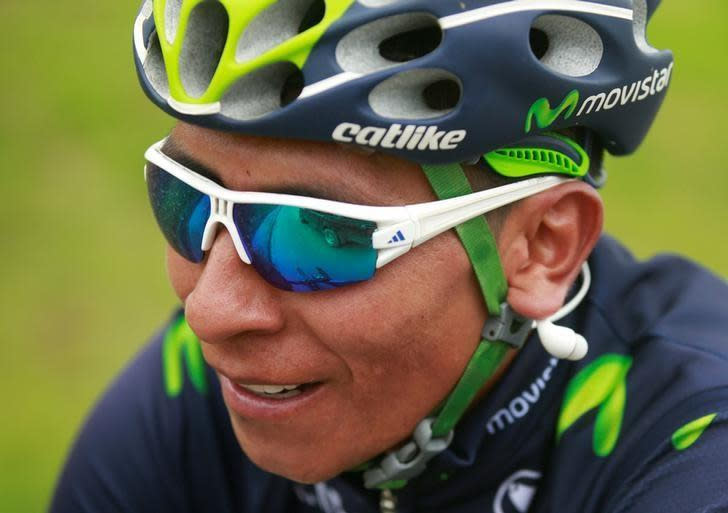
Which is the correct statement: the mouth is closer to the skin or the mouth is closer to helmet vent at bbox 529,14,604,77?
the skin

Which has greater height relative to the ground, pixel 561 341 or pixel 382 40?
pixel 382 40

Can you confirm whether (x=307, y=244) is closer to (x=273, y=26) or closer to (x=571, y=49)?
(x=273, y=26)

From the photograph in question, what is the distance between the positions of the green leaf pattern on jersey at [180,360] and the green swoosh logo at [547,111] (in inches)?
49.9

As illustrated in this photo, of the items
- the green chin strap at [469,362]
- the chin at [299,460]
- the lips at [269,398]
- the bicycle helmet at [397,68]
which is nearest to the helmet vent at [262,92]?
the bicycle helmet at [397,68]

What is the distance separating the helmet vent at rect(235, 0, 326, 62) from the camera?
2.61 metres

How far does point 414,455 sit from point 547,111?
35.8 inches

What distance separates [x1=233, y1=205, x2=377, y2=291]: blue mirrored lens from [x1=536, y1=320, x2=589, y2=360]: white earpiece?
0.49 metres

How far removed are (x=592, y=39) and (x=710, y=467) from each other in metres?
0.96

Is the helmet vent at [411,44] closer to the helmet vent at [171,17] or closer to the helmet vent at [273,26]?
the helmet vent at [273,26]

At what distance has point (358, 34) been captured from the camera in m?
2.58

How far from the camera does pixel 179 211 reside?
2.81 metres

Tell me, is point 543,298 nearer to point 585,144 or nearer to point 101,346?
point 585,144

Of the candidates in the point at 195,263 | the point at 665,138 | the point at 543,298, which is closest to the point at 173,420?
the point at 195,263

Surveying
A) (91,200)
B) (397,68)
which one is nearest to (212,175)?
(397,68)
